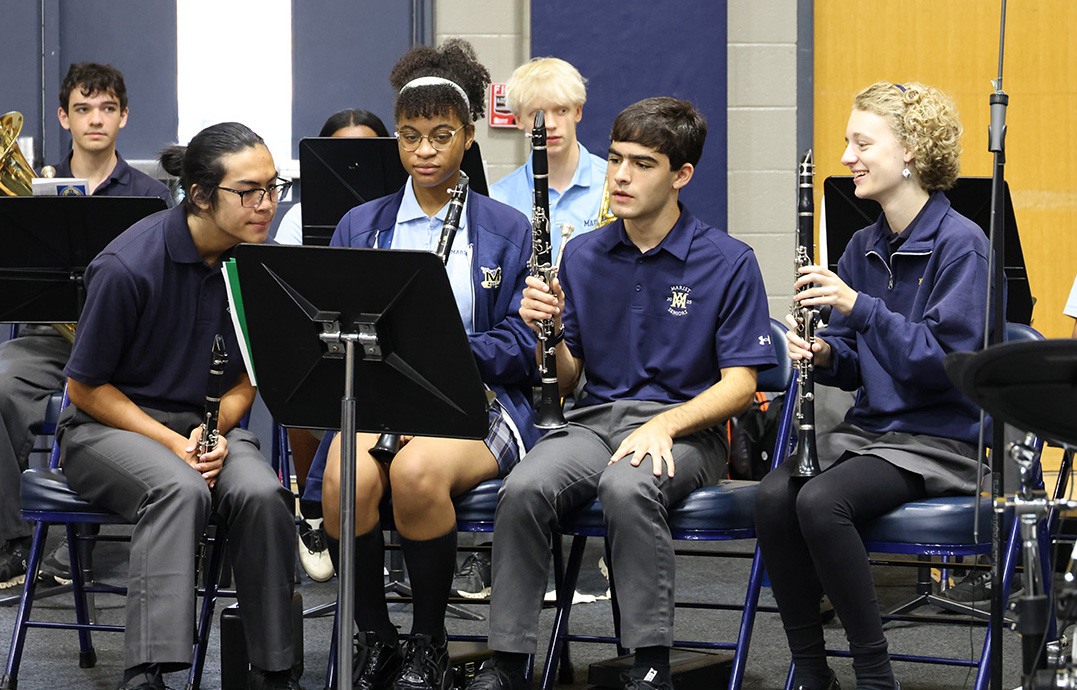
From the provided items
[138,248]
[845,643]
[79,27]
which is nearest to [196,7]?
[79,27]

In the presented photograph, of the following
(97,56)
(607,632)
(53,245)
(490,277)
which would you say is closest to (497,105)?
(97,56)

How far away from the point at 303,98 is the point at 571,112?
1.67 meters

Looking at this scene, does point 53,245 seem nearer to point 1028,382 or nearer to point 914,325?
point 914,325

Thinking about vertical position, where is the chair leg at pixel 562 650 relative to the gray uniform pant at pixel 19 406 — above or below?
below

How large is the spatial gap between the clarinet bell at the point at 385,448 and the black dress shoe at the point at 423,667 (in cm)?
37

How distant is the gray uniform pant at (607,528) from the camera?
2502mm

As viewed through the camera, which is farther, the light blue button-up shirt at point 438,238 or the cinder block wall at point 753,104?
the cinder block wall at point 753,104

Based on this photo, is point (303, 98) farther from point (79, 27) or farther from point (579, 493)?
point (579, 493)

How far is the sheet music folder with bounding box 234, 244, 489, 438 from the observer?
2172 millimetres

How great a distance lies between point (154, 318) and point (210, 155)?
0.38 metres

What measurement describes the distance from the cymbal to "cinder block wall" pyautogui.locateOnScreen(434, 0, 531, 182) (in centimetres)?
367

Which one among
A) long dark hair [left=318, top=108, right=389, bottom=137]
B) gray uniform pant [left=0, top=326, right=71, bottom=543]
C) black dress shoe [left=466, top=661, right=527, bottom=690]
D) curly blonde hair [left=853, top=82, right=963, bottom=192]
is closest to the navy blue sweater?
curly blonde hair [left=853, top=82, right=963, bottom=192]

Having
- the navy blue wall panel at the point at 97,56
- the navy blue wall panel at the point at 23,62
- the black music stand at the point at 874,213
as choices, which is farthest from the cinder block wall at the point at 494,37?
the black music stand at the point at 874,213

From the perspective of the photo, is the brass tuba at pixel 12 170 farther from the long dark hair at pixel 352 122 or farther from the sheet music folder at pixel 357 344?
the sheet music folder at pixel 357 344
